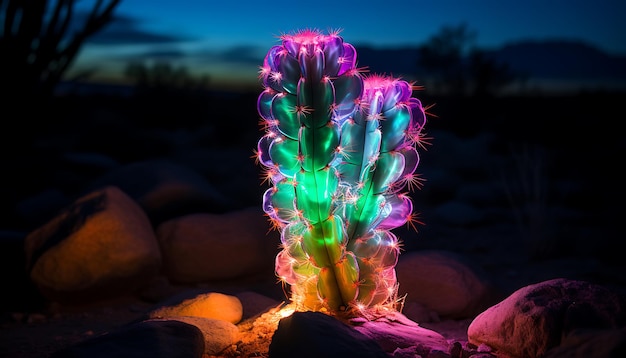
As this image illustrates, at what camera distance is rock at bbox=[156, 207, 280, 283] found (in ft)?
22.4

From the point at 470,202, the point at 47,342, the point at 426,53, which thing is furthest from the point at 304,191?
the point at 426,53

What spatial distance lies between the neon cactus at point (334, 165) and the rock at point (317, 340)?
2.16ft

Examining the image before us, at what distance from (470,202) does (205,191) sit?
479cm

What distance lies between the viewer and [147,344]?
3662 mm

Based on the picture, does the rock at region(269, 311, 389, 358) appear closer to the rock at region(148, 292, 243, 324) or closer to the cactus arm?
the cactus arm

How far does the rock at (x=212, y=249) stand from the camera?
682 centimetres

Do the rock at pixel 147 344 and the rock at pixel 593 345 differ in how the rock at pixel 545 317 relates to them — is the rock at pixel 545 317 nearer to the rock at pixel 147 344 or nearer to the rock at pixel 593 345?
the rock at pixel 593 345

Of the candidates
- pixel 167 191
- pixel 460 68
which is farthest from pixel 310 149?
pixel 460 68

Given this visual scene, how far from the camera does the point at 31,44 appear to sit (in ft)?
32.1

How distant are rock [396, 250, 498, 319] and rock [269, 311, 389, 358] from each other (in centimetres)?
195

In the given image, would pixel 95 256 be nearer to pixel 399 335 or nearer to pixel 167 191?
pixel 167 191

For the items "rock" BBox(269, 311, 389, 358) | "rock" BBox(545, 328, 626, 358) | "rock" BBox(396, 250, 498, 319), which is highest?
"rock" BBox(545, 328, 626, 358)

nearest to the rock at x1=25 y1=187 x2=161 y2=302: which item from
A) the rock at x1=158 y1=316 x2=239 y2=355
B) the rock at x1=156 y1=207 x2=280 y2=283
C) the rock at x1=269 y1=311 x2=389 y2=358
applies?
the rock at x1=156 y1=207 x2=280 y2=283

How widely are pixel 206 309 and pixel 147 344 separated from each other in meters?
1.18
